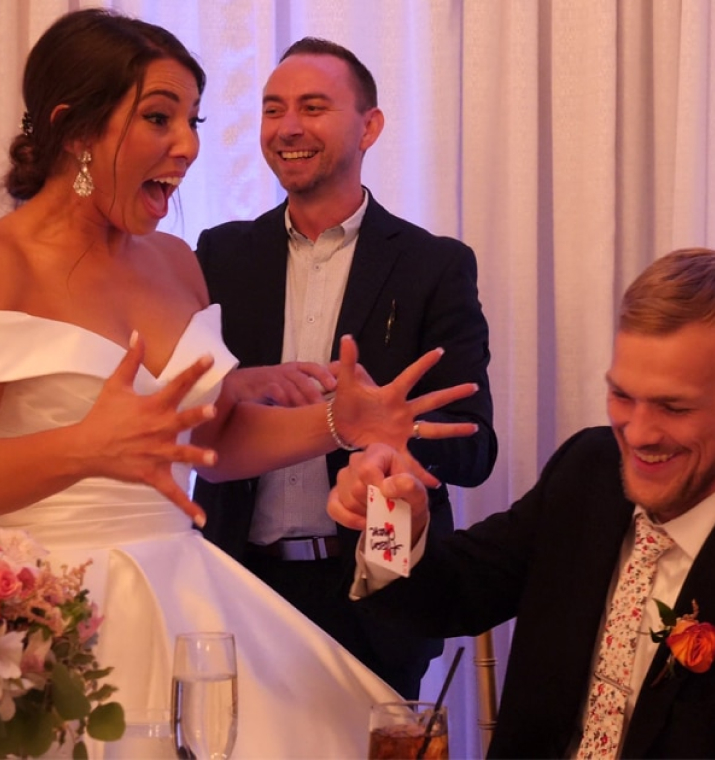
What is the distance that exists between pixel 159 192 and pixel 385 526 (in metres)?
0.89

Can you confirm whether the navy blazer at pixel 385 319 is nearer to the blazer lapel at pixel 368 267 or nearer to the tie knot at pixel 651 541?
the blazer lapel at pixel 368 267

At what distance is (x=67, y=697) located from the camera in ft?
4.03

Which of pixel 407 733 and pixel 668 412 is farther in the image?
pixel 668 412

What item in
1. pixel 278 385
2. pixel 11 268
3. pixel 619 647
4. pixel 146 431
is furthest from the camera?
pixel 278 385

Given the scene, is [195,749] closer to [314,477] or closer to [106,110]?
[106,110]

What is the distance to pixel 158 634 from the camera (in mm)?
1940

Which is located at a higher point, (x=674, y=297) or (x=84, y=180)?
(x=84, y=180)

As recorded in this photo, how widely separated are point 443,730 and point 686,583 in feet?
1.72

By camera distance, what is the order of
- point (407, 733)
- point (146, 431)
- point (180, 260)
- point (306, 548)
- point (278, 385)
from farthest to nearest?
point (306, 548) → point (180, 260) → point (278, 385) → point (146, 431) → point (407, 733)

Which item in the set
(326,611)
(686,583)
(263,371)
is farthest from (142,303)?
(686,583)

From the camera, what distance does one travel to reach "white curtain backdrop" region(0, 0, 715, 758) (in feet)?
10.7

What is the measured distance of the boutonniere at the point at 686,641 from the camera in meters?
1.72

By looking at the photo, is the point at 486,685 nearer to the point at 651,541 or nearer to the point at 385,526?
the point at 651,541

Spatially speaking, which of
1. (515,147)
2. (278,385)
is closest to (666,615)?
(278,385)
